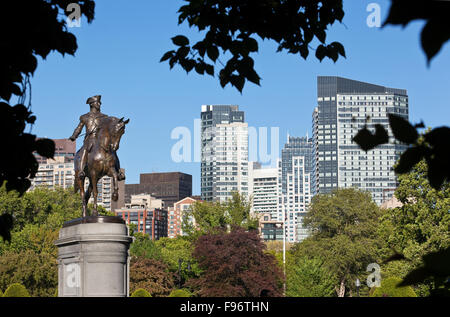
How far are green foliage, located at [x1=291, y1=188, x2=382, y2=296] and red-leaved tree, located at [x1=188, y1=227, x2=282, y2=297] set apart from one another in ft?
31.0

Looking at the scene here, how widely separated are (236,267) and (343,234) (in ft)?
57.1

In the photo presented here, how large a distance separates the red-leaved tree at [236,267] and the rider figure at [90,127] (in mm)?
34713

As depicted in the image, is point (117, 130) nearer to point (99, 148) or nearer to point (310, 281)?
point (99, 148)

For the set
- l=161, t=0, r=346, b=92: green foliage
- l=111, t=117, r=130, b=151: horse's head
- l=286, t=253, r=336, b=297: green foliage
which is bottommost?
l=286, t=253, r=336, b=297: green foliage

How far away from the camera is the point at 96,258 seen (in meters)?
23.4

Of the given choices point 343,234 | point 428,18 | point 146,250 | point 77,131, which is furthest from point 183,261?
point 428,18

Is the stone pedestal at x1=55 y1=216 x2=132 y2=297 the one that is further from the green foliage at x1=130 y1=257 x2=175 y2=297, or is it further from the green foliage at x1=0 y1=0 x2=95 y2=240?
the green foliage at x1=130 y1=257 x2=175 y2=297

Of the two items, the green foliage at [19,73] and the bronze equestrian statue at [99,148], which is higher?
the bronze equestrian statue at [99,148]

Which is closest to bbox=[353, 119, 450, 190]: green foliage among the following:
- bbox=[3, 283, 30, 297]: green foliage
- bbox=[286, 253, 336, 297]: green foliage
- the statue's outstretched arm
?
the statue's outstretched arm

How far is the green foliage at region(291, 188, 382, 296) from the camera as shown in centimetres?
6962

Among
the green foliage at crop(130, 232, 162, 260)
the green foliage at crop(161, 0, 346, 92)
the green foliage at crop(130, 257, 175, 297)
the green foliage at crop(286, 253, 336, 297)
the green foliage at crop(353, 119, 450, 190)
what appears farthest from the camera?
the green foliage at crop(130, 232, 162, 260)

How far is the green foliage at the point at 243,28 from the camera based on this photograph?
6266 mm

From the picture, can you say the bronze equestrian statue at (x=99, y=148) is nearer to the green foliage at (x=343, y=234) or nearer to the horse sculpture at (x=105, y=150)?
the horse sculpture at (x=105, y=150)

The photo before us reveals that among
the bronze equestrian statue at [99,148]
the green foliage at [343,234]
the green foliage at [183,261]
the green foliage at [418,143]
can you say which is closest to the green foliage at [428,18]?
the green foliage at [418,143]
